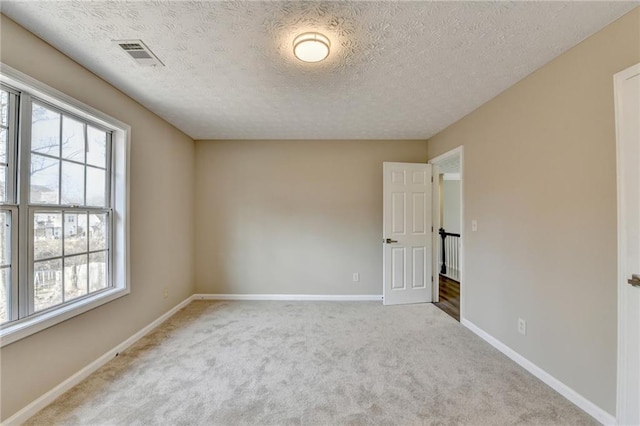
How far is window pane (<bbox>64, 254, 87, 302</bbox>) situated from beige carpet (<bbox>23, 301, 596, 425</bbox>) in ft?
2.20

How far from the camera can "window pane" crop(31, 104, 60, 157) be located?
1.72 meters

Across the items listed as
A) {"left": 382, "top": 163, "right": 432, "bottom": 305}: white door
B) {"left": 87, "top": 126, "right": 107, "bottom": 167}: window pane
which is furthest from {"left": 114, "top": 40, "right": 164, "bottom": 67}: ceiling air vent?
{"left": 382, "top": 163, "right": 432, "bottom": 305}: white door

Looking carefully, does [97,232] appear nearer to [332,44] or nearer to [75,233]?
[75,233]

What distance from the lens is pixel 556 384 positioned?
1842mm

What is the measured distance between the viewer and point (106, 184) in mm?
2375

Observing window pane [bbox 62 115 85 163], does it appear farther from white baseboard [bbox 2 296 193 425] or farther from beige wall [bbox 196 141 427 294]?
beige wall [bbox 196 141 427 294]

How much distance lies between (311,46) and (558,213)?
212cm

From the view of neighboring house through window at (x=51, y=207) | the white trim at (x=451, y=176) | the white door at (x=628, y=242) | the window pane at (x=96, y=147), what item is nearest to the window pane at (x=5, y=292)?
the view of neighboring house through window at (x=51, y=207)

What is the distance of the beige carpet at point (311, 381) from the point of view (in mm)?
1611

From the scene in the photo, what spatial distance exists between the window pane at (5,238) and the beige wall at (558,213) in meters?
3.70

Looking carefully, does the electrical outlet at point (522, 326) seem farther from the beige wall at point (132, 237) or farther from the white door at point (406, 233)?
the beige wall at point (132, 237)

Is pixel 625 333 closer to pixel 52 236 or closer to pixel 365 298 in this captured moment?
pixel 365 298

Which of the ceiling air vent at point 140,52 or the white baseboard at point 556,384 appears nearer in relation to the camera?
the white baseboard at point 556,384

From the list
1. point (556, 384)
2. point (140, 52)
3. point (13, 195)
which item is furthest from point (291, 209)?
point (556, 384)
